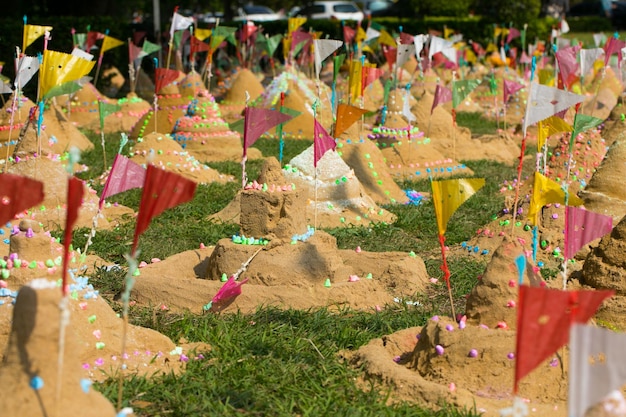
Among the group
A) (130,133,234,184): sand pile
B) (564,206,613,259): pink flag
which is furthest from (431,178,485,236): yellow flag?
(130,133,234,184): sand pile

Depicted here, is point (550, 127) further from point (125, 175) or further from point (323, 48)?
point (125, 175)

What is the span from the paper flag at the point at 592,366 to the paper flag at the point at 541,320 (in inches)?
9.9

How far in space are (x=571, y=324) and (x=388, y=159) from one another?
28.6 feet

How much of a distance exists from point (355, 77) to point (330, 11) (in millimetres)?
24291

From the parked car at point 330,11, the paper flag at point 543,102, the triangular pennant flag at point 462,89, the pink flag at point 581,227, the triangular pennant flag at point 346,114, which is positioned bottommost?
the parked car at point 330,11

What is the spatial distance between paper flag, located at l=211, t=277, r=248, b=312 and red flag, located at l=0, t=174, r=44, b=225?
7.58 feet

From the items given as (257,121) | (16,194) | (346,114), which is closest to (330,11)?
(346,114)

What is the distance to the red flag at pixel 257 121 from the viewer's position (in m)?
8.09

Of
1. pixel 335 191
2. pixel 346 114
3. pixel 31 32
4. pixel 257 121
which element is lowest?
pixel 335 191

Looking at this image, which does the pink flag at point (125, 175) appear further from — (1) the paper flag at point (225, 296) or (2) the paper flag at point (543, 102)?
(2) the paper flag at point (543, 102)

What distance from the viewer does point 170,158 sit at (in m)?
10.7

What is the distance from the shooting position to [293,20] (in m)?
19.9

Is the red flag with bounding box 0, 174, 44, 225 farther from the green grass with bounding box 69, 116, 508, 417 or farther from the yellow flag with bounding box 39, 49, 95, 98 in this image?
the yellow flag with bounding box 39, 49, 95, 98

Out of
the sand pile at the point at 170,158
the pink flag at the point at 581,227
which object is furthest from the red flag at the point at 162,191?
the sand pile at the point at 170,158
